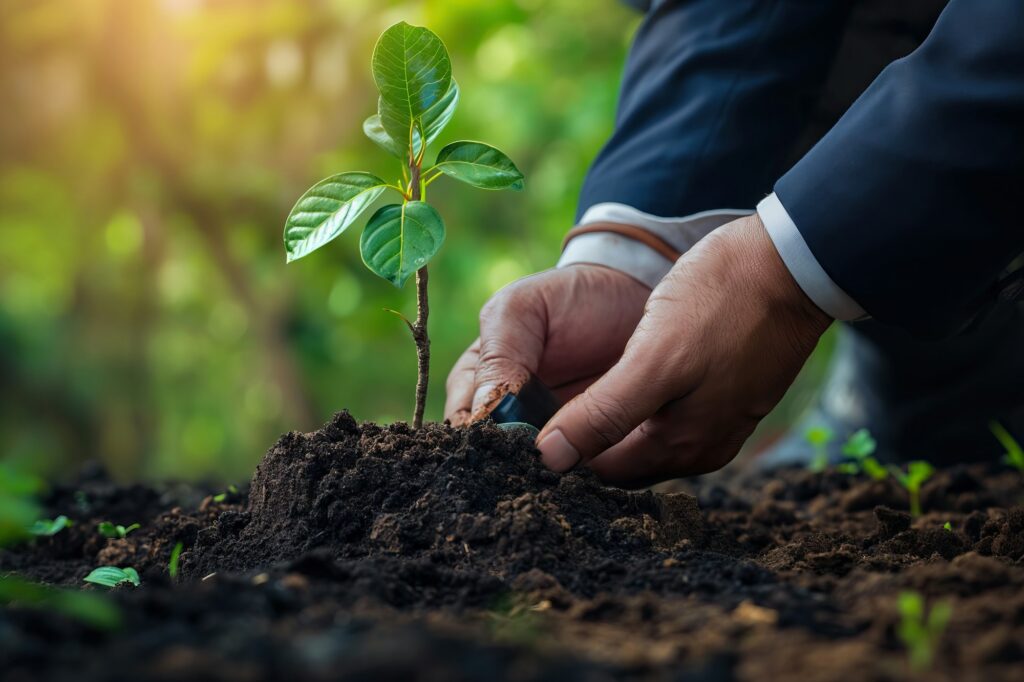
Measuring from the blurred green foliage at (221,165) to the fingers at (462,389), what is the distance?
9.46 feet

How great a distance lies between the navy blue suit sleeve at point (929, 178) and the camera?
156cm

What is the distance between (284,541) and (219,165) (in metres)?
4.97

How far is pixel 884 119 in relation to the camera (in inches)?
64.8

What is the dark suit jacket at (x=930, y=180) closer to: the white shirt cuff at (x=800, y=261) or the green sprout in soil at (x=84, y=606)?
the white shirt cuff at (x=800, y=261)

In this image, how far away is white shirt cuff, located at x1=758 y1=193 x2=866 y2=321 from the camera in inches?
68.2

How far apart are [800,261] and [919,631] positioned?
947mm

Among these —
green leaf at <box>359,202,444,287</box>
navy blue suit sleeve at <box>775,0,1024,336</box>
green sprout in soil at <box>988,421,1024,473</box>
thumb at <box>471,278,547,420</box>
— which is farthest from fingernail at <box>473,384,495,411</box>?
green sprout in soil at <box>988,421,1024,473</box>

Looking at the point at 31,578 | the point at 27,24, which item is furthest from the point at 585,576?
the point at 27,24

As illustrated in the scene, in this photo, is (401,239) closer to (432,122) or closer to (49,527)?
(432,122)

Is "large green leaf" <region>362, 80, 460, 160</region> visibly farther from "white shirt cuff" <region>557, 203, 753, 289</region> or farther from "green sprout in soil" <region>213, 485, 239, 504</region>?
→ "green sprout in soil" <region>213, 485, 239, 504</region>

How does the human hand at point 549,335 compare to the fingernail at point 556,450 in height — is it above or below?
above

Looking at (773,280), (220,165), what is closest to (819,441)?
(773,280)

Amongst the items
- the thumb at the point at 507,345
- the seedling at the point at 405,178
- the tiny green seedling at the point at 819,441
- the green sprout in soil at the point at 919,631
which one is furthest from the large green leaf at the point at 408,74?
the tiny green seedling at the point at 819,441

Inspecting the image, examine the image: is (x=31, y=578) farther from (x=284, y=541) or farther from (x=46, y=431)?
(x=46, y=431)
